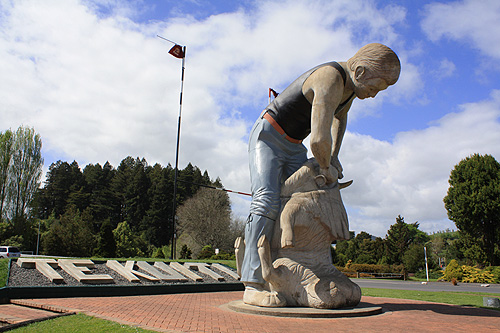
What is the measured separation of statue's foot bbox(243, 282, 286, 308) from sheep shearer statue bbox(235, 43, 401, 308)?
14 millimetres

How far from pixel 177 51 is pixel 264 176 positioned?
42.7 feet

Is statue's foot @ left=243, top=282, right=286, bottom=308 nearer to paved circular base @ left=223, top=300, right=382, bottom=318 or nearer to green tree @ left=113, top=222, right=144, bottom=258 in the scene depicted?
paved circular base @ left=223, top=300, right=382, bottom=318

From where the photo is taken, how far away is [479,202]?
26.0m

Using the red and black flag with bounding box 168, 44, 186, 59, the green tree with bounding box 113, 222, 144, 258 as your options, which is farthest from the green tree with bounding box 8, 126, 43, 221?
the red and black flag with bounding box 168, 44, 186, 59

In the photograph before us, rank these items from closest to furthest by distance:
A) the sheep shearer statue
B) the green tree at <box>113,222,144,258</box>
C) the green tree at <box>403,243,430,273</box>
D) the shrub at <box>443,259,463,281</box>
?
the sheep shearer statue, the shrub at <box>443,259,463,281</box>, the green tree at <box>113,222,144,258</box>, the green tree at <box>403,243,430,273</box>

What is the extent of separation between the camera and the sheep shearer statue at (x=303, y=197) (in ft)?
17.6

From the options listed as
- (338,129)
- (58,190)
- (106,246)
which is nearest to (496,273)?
(338,129)

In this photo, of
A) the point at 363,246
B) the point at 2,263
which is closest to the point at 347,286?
the point at 2,263

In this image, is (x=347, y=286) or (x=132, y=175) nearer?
(x=347, y=286)

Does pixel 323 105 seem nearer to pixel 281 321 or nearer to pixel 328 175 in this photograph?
pixel 328 175

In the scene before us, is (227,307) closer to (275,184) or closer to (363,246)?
(275,184)

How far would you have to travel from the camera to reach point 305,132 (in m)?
6.33

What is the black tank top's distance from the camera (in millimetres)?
5984

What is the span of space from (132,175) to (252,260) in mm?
53017
